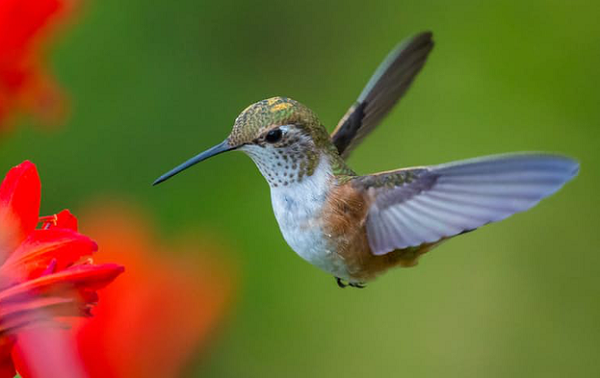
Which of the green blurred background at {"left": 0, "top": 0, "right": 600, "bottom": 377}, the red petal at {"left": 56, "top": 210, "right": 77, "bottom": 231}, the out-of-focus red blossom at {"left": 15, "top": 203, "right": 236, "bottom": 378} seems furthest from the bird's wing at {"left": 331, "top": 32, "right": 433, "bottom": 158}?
the green blurred background at {"left": 0, "top": 0, "right": 600, "bottom": 377}

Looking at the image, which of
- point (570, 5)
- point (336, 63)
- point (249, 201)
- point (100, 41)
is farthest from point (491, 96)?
point (100, 41)

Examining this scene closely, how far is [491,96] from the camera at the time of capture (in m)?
2.73

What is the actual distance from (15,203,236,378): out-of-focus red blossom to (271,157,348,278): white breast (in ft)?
1.11

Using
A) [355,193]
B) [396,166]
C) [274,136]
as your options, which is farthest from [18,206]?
[396,166]

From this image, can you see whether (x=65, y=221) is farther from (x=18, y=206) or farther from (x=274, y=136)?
(x=274, y=136)

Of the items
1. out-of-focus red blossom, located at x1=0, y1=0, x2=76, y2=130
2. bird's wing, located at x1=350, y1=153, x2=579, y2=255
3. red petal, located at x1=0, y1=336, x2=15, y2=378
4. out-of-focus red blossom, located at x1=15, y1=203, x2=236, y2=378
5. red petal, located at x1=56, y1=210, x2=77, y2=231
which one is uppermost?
out-of-focus red blossom, located at x1=0, y1=0, x2=76, y2=130

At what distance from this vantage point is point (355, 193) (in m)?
1.25

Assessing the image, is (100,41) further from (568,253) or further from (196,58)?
(568,253)

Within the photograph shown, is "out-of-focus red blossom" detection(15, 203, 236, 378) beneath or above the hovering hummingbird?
beneath

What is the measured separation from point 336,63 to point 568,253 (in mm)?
921

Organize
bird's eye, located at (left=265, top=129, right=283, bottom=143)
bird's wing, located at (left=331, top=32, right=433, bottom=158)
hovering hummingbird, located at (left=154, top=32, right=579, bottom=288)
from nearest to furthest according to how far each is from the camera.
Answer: hovering hummingbird, located at (left=154, top=32, right=579, bottom=288) → bird's eye, located at (left=265, top=129, right=283, bottom=143) → bird's wing, located at (left=331, top=32, right=433, bottom=158)

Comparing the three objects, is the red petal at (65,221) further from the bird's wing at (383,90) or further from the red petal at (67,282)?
the bird's wing at (383,90)

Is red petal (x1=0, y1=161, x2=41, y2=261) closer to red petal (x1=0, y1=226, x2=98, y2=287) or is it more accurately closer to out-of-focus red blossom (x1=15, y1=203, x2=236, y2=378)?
red petal (x1=0, y1=226, x2=98, y2=287)

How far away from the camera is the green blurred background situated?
2.62m
